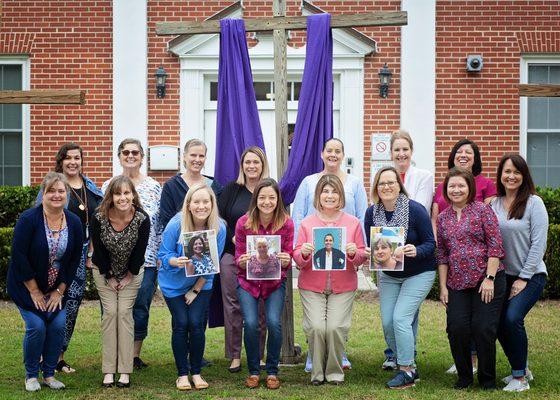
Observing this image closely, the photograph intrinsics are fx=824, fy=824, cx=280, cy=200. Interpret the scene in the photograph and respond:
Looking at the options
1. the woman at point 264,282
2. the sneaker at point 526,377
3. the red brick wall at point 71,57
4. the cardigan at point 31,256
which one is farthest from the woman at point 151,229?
the red brick wall at point 71,57

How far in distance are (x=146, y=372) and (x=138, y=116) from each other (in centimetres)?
562

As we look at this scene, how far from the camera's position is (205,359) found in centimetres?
760

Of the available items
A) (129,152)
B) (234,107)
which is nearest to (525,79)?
(234,107)

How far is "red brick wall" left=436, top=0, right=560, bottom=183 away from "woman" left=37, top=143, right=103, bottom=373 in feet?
20.8

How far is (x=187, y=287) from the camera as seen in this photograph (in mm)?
6488

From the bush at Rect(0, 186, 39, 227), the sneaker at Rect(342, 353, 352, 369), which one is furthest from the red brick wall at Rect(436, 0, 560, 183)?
the bush at Rect(0, 186, 39, 227)

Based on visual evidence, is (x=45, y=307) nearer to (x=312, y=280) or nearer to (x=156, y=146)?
(x=312, y=280)

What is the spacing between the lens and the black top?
6.95 metres

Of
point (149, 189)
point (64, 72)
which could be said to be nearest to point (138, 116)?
point (64, 72)

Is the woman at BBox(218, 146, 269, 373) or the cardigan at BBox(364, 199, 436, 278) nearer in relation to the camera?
the cardigan at BBox(364, 199, 436, 278)

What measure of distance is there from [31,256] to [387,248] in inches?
108

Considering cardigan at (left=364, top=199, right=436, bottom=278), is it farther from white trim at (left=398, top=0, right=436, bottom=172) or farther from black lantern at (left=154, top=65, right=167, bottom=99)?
black lantern at (left=154, top=65, right=167, bottom=99)

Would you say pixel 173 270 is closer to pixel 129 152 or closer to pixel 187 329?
pixel 187 329

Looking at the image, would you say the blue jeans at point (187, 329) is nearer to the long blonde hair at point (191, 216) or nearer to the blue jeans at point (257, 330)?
the blue jeans at point (257, 330)
